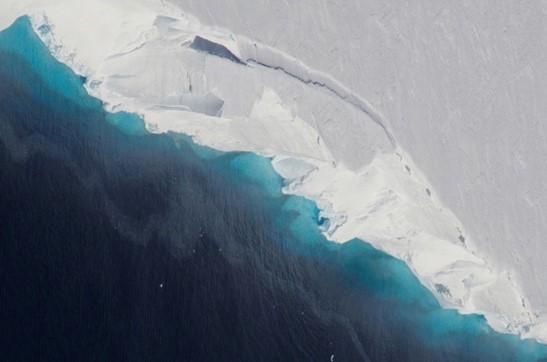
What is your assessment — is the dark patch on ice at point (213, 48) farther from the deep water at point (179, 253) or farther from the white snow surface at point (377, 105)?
the deep water at point (179, 253)

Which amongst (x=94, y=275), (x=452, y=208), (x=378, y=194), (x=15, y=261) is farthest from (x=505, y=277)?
(x=15, y=261)

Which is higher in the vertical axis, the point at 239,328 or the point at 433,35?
the point at 433,35

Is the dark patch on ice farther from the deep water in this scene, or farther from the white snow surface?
the deep water

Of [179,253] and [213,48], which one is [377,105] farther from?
[179,253]

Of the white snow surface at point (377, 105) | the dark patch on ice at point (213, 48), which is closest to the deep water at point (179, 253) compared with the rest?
the white snow surface at point (377, 105)

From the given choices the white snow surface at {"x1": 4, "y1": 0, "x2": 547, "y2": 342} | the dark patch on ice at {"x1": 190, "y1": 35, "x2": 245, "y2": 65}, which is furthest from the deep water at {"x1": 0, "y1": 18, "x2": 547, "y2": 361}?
the dark patch on ice at {"x1": 190, "y1": 35, "x2": 245, "y2": 65}

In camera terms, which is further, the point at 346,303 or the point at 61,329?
the point at 346,303

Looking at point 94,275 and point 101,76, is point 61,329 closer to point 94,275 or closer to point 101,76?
point 94,275
